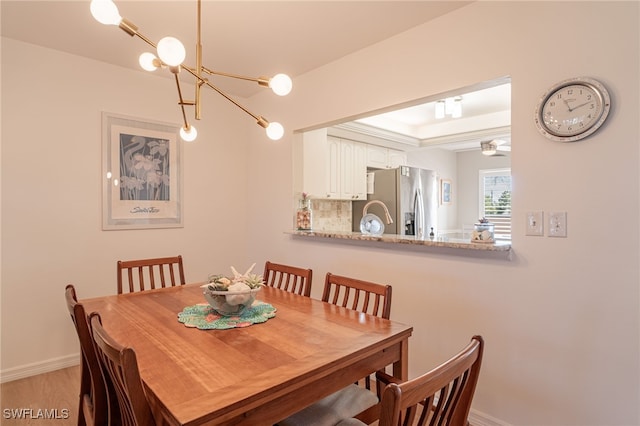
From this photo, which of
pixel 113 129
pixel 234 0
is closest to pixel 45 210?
pixel 113 129

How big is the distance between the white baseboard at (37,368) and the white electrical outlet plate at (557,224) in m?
3.60

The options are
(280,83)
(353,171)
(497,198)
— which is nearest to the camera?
(280,83)

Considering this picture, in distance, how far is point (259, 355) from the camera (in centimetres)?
125

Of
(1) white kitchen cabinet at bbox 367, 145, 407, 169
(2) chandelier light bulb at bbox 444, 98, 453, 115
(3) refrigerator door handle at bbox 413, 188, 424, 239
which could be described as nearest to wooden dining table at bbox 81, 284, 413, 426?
(3) refrigerator door handle at bbox 413, 188, 424, 239

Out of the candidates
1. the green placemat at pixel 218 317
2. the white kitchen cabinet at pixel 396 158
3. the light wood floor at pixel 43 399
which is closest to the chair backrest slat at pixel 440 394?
the green placemat at pixel 218 317

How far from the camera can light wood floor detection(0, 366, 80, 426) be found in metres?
2.11

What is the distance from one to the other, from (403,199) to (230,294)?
2.77m

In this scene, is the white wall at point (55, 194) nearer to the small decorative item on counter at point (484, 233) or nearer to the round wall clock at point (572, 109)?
the small decorative item on counter at point (484, 233)

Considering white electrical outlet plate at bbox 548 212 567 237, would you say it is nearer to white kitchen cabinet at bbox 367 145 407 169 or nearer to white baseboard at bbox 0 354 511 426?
white kitchen cabinet at bbox 367 145 407 169

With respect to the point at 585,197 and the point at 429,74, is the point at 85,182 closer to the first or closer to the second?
the point at 429,74

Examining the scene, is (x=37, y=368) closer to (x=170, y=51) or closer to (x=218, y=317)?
(x=218, y=317)

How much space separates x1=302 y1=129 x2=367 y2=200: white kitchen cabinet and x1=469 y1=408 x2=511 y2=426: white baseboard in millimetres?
2214

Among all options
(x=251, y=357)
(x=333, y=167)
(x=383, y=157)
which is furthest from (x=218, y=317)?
(x=383, y=157)

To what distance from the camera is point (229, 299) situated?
5.18 feet
